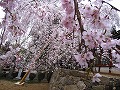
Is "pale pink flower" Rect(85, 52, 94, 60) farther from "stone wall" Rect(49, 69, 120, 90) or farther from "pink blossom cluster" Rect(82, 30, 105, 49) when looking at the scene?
"stone wall" Rect(49, 69, 120, 90)

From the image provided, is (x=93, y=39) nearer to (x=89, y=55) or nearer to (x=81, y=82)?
(x=89, y=55)

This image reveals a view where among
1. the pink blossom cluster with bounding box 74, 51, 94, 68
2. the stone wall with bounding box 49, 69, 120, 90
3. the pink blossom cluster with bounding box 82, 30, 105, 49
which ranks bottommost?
the stone wall with bounding box 49, 69, 120, 90

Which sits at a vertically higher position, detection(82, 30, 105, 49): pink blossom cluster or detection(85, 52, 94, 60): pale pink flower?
detection(82, 30, 105, 49): pink blossom cluster

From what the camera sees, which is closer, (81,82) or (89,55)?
(89,55)

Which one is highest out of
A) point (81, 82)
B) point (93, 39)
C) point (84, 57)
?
point (93, 39)

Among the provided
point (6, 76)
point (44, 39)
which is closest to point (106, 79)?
point (44, 39)

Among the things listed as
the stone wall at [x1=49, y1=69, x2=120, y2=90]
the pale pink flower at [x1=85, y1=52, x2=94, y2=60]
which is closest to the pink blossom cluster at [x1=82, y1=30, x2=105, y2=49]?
the pale pink flower at [x1=85, y1=52, x2=94, y2=60]

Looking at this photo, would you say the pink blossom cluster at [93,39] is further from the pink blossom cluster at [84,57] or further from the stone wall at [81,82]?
the stone wall at [81,82]

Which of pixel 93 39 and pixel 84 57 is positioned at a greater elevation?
pixel 93 39

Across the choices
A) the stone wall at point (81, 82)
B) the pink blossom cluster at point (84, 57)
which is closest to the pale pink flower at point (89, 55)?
the pink blossom cluster at point (84, 57)

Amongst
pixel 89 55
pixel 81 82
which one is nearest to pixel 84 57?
pixel 89 55

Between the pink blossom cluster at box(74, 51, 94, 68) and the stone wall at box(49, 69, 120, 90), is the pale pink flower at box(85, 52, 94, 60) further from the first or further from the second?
the stone wall at box(49, 69, 120, 90)

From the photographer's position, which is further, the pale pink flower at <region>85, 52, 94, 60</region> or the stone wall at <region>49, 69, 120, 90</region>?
the stone wall at <region>49, 69, 120, 90</region>

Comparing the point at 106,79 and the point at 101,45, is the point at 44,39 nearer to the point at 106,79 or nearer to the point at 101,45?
the point at 106,79
